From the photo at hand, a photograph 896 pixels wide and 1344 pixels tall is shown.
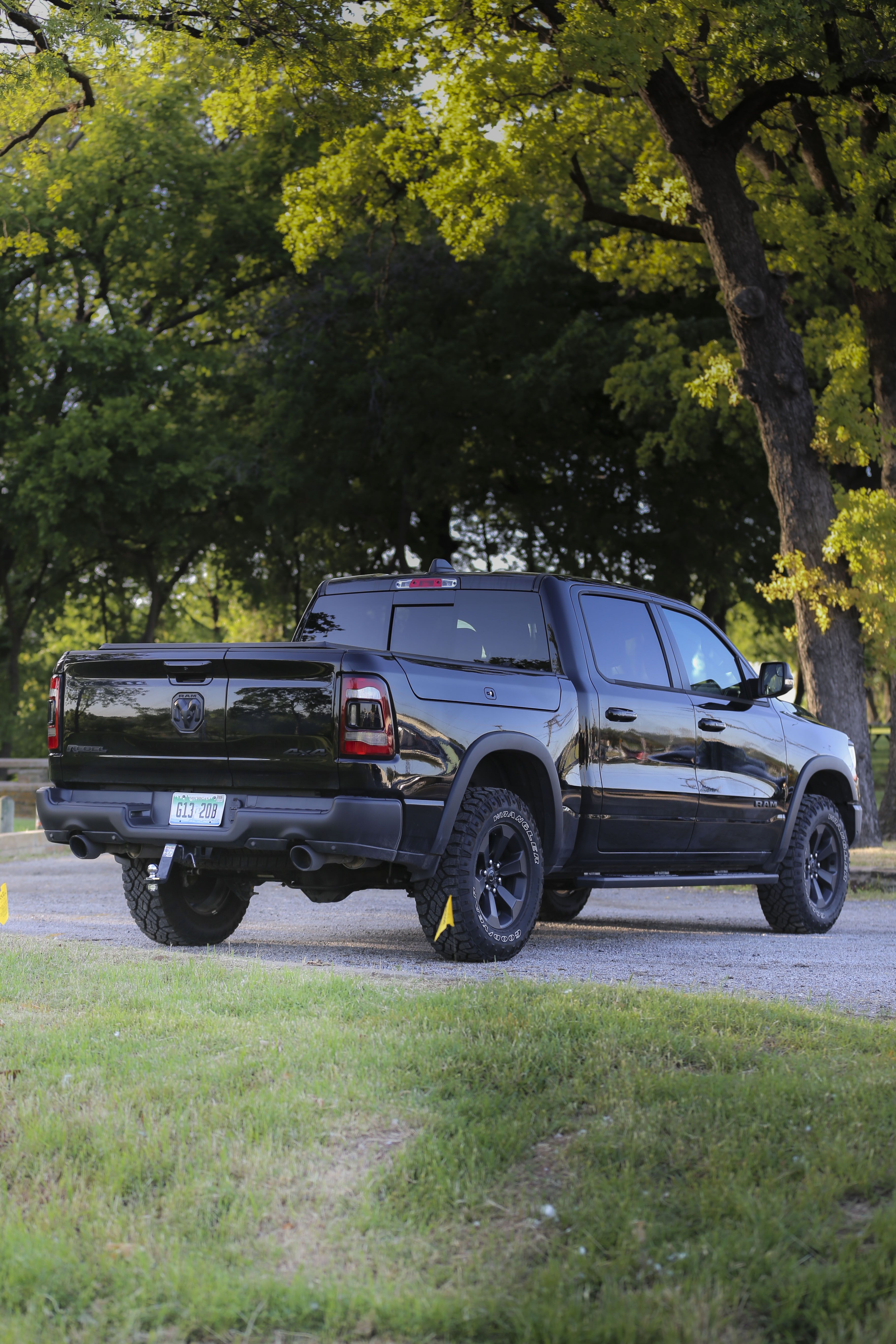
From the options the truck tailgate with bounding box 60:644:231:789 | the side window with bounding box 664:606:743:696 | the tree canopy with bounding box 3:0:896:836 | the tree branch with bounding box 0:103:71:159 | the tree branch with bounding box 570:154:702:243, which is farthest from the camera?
the tree branch with bounding box 570:154:702:243

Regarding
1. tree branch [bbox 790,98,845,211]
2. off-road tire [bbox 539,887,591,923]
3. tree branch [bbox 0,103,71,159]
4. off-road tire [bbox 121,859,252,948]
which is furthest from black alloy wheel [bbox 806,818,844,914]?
tree branch [bbox 0,103,71,159]

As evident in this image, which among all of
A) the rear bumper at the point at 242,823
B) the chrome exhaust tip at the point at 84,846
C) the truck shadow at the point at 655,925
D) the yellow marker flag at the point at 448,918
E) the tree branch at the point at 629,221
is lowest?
the truck shadow at the point at 655,925

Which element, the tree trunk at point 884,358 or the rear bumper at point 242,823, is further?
the tree trunk at point 884,358

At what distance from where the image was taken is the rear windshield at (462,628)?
808 centimetres

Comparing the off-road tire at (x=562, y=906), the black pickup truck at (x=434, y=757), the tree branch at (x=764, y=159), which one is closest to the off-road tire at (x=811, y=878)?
the black pickup truck at (x=434, y=757)

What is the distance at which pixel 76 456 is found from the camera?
2692cm

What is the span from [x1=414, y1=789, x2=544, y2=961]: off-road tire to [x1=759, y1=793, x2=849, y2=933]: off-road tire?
2.82 metres

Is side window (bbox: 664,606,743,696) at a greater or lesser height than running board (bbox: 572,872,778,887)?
greater

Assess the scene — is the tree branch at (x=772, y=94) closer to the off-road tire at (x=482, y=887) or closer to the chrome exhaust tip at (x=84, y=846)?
the off-road tire at (x=482, y=887)

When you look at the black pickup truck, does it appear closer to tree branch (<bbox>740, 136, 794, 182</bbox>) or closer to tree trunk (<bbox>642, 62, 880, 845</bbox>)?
tree trunk (<bbox>642, 62, 880, 845</bbox>)

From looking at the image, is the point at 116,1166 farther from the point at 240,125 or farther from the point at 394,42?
the point at 240,125

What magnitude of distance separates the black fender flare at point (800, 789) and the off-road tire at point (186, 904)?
3.60m

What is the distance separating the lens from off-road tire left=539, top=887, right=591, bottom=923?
34.1ft

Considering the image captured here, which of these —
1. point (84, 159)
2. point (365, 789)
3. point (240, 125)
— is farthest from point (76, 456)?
point (365, 789)
